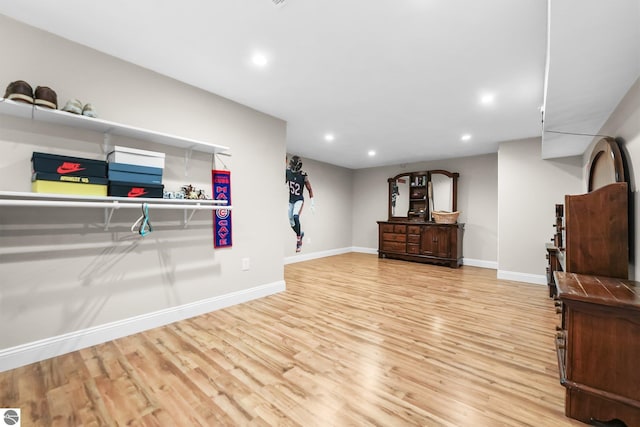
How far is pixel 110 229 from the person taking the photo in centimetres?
216

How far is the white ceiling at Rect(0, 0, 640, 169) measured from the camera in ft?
5.27

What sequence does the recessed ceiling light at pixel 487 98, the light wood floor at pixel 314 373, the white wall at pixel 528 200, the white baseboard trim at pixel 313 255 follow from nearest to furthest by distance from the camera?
the light wood floor at pixel 314 373
the recessed ceiling light at pixel 487 98
the white wall at pixel 528 200
the white baseboard trim at pixel 313 255

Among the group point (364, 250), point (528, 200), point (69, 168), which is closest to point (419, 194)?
point (364, 250)

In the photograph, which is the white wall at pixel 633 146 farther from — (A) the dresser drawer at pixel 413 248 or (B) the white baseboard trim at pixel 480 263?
(A) the dresser drawer at pixel 413 248

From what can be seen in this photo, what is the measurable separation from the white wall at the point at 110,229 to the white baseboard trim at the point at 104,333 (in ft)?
0.04

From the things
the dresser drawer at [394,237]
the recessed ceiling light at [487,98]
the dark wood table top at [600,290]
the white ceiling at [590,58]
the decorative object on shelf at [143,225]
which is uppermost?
the recessed ceiling light at [487,98]

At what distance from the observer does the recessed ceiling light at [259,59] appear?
213 centimetres

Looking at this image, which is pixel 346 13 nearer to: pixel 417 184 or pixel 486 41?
pixel 486 41

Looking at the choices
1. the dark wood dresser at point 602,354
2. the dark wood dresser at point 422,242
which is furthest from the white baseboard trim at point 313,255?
the dark wood dresser at point 602,354

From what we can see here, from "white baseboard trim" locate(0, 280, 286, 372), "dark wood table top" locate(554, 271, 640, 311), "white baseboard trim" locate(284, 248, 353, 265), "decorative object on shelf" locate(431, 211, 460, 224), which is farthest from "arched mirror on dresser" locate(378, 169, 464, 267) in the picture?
"white baseboard trim" locate(0, 280, 286, 372)

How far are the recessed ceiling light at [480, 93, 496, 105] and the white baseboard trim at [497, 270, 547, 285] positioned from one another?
2.89 meters

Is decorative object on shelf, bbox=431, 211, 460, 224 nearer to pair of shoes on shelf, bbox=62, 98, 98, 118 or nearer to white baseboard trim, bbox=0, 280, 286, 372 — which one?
white baseboard trim, bbox=0, 280, 286, 372

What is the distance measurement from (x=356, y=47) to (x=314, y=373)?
2359mm

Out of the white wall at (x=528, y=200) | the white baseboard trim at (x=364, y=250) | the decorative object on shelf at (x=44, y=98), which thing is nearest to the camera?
the decorative object on shelf at (x=44, y=98)
